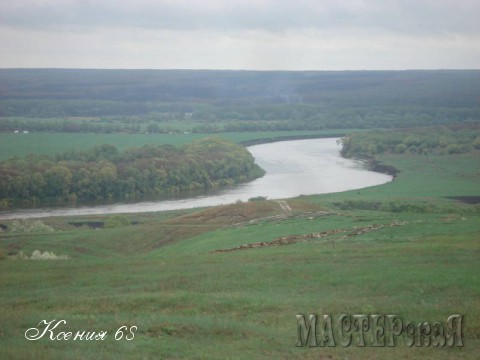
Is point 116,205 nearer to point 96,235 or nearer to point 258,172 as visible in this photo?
point 258,172

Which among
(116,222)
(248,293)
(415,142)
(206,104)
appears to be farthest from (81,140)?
(248,293)

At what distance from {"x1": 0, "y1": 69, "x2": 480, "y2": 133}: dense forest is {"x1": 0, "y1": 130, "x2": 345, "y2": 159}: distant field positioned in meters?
2.85

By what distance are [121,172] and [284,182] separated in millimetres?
14830

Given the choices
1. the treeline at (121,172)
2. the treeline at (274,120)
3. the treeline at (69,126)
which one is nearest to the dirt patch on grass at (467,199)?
the treeline at (121,172)

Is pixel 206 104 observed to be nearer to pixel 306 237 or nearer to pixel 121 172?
pixel 121 172

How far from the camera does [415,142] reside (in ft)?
312

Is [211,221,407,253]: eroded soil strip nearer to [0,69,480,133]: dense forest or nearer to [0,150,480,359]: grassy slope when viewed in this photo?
[0,150,480,359]: grassy slope

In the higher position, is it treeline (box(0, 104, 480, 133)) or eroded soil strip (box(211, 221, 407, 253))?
eroded soil strip (box(211, 221, 407, 253))

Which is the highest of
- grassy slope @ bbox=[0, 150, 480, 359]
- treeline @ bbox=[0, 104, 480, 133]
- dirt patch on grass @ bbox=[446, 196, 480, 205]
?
grassy slope @ bbox=[0, 150, 480, 359]

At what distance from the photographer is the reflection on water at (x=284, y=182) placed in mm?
56688

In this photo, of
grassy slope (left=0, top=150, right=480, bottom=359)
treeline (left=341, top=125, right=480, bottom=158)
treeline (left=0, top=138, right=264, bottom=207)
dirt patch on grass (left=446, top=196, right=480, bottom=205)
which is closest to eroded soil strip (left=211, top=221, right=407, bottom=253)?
grassy slope (left=0, top=150, right=480, bottom=359)

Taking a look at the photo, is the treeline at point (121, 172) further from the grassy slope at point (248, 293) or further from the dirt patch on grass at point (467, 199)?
the grassy slope at point (248, 293)

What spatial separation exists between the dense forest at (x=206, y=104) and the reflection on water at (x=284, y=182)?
2725 centimetres

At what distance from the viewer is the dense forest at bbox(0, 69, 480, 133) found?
109 meters
